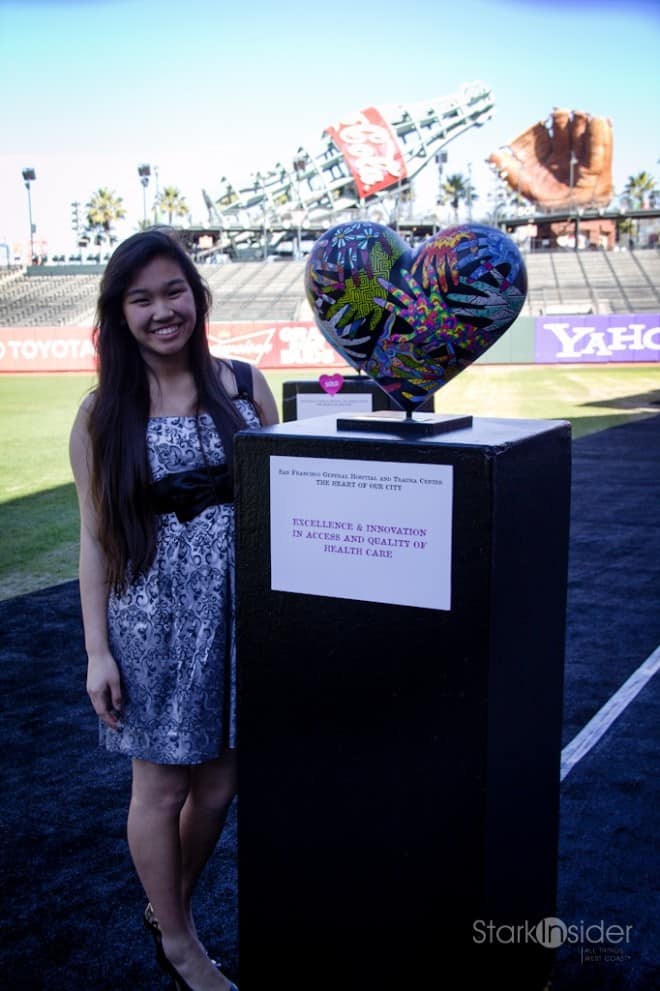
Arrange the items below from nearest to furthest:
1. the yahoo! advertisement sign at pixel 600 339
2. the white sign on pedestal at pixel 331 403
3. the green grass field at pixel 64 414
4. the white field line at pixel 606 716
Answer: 1. the white field line at pixel 606 716
2. the white sign on pedestal at pixel 331 403
3. the green grass field at pixel 64 414
4. the yahoo! advertisement sign at pixel 600 339

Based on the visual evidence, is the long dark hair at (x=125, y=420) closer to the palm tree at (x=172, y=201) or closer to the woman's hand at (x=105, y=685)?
the woman's hand at (x=105, y=685)

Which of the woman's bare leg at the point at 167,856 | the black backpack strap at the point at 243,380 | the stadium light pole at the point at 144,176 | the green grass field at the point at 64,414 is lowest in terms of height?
the green grass field at the point at 64,414

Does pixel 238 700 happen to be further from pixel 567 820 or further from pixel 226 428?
pixel 567 820

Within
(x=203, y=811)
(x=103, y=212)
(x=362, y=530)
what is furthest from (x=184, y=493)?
(x=103, y=212)

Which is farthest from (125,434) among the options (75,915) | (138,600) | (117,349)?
(75,915)

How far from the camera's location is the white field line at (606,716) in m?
3.54

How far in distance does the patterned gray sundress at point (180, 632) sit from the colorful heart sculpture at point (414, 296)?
0.48 metres

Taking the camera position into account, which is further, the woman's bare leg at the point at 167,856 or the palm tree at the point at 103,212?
the palm tree at the point at 103,212

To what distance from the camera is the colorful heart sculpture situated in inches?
71.3

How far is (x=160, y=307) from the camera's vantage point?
2182mm

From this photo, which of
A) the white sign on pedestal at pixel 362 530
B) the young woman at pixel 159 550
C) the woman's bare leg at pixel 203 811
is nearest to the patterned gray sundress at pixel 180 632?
the young woman at pixel 159 550

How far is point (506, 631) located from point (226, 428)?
32.4 inches

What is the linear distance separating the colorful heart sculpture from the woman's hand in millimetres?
894

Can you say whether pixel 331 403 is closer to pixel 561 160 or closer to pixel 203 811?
pixel 203 811
